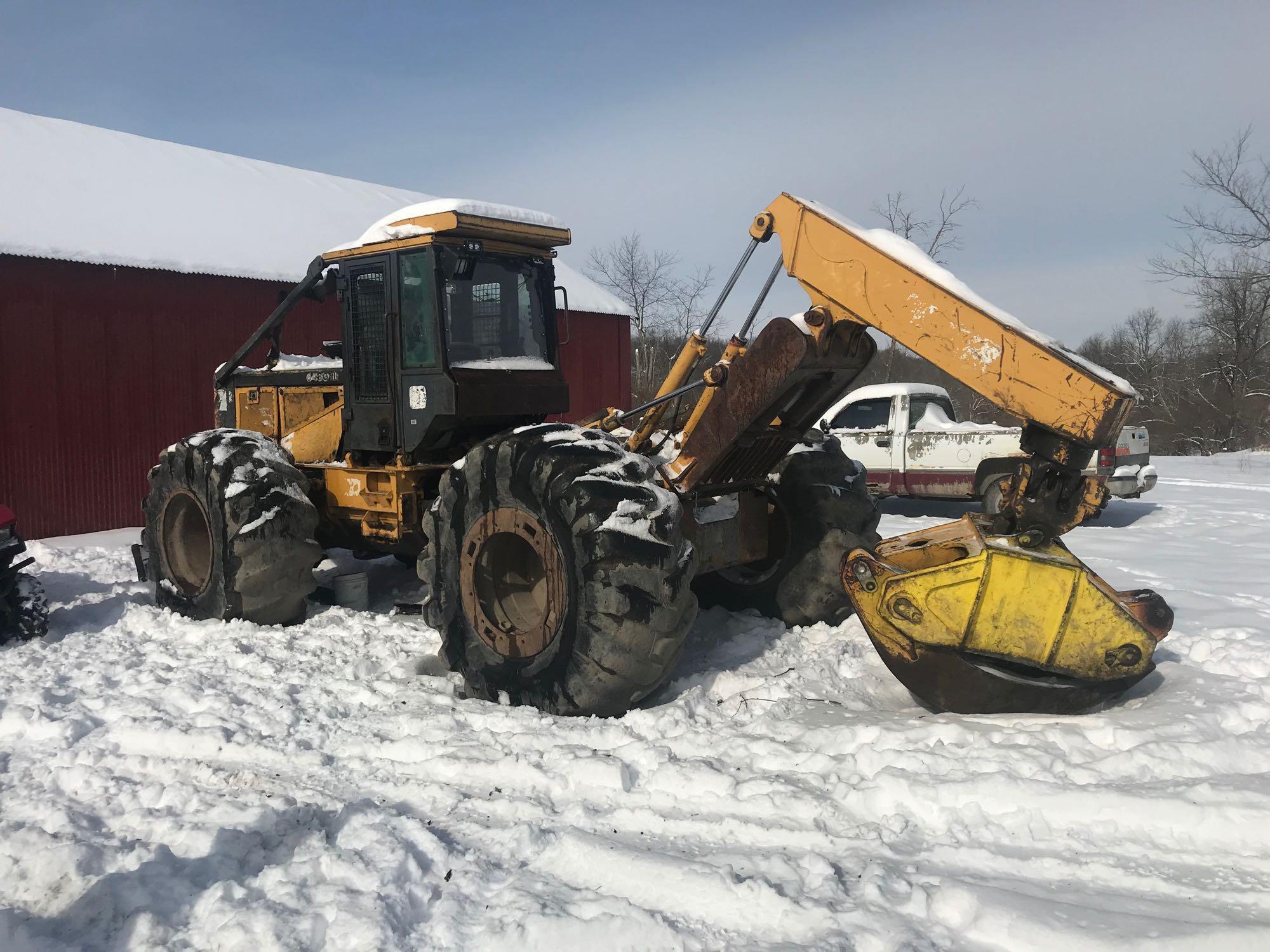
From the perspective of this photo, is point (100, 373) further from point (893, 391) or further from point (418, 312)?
point (893, 391)

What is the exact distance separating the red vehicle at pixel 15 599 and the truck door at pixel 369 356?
2443mm

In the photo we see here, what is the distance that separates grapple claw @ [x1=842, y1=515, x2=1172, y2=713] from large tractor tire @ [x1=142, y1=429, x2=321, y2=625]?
4099 millimetres

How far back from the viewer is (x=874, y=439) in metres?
12.8

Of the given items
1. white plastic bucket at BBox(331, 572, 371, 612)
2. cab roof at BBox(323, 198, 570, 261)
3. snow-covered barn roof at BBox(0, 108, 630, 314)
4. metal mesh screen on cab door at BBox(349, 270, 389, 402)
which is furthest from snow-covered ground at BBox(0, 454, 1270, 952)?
snow-covered barn roof at BBox(0, 108, 630, 314)

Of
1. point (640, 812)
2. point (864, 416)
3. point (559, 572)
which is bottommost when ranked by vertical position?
point (640, 812)

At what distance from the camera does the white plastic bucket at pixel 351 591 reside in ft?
22.5

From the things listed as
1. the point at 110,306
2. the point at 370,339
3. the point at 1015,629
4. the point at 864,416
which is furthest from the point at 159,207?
the point at 1015,629

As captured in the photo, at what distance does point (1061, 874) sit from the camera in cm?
288

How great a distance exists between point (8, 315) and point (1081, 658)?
38.9 ft

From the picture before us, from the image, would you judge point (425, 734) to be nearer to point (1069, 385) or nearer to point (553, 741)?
point (553, 741)

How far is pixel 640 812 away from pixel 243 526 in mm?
3976

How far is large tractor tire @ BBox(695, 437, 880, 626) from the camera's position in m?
5.76

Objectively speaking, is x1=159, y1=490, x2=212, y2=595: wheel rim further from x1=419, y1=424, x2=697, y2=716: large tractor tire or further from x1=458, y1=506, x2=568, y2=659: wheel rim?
x1=458, y1=506, x2=568, y2=659: wheel rim

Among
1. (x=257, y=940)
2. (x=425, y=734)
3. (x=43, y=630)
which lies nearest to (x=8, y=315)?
(x=43, y=630)
